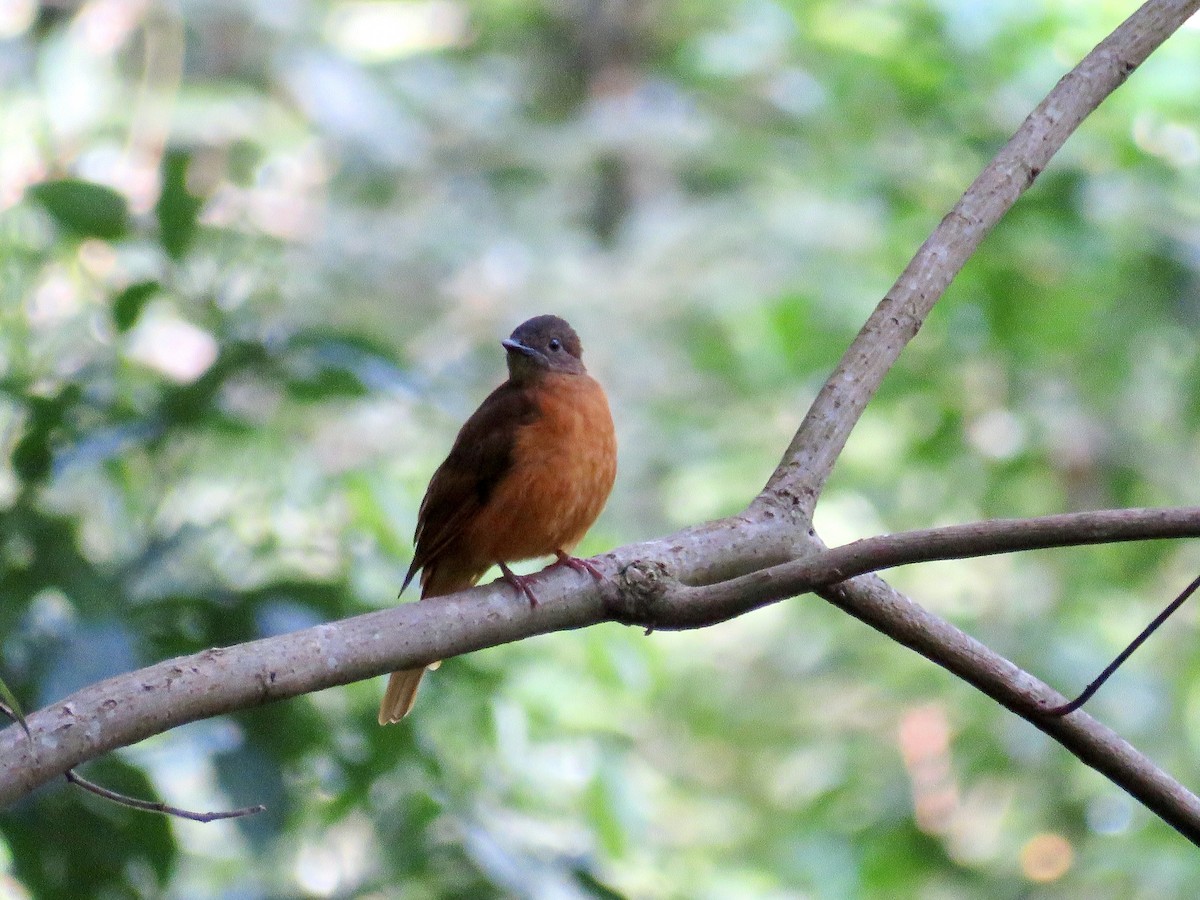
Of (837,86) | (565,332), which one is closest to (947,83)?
(837,86)

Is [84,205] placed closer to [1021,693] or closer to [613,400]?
[1021,693]

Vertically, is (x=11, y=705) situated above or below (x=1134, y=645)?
below

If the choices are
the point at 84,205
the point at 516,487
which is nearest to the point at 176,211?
the point at 84,205

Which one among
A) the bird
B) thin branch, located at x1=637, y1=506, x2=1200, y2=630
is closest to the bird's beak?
the bird

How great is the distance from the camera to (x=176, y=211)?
383 cm

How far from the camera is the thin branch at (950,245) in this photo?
2723mm

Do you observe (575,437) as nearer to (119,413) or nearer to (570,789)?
(119,413)

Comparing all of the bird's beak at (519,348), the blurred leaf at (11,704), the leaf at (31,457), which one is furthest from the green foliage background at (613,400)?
the blurred leaf at (11,704)

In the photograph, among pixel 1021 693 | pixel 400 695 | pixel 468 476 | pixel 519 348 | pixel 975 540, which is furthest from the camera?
pixel 519 348

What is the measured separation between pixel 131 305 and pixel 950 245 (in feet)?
7.22

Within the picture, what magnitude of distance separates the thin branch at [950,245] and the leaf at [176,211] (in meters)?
2.02

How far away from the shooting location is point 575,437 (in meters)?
4.01

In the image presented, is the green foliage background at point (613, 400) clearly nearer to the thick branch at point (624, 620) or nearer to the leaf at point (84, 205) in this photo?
the leaf at point (84, 205)

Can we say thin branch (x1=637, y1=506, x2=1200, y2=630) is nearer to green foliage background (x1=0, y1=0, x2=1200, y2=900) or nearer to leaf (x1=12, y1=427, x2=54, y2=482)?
green foliage background (x1=0, y1=0, x2=1200, y2=900)
